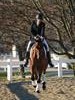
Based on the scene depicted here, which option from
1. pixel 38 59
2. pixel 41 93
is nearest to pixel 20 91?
pixel 41 93

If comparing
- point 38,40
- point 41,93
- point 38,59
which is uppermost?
point 38,40

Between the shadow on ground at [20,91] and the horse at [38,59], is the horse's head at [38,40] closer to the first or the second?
the horse at [38,59]

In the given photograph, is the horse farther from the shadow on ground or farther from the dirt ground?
the shadow on ground

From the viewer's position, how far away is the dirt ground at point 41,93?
1906cm

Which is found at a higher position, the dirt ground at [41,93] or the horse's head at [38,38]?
the horse's head at [38,38]

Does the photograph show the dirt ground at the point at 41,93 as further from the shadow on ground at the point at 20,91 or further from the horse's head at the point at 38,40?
the horse's head at the point at 38,40

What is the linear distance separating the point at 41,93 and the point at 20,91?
3.42ft

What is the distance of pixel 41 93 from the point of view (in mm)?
19438

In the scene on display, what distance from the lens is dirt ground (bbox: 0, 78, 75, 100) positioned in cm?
1906

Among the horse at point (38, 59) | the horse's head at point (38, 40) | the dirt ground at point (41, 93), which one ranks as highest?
the horse's head at point (38, 40)

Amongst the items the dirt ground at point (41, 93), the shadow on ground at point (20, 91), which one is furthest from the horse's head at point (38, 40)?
the shadow on ground at point (20, 91)

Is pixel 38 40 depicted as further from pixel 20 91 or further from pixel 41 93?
pixel 20 91

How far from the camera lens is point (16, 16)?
23.3 m

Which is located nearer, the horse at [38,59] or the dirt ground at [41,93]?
the horse at [38,59]
